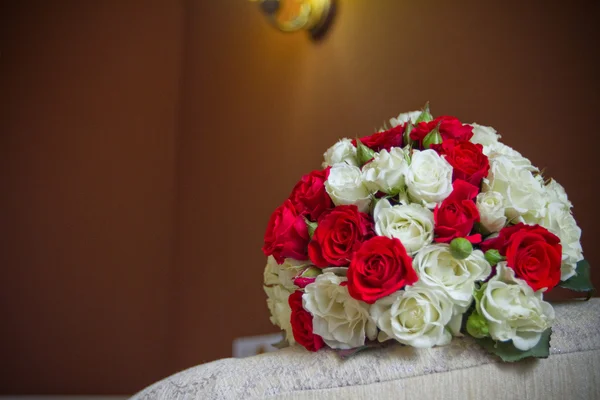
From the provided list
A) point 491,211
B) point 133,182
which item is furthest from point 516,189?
point 133,182

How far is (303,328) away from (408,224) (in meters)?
0.17

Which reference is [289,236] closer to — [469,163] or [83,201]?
[469,163]

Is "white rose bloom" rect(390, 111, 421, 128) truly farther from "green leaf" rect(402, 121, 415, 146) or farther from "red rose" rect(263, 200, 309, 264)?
"red rose" rect(263, 200, 309, 264)

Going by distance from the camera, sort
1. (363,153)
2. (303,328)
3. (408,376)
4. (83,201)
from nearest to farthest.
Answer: (408,376) → (303,328) → (363,153) → (83,201)

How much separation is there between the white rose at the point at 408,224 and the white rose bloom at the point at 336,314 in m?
0.08

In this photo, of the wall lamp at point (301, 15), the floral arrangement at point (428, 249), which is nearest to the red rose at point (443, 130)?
the floral arrangement at point (428, 249)

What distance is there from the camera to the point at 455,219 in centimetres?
60

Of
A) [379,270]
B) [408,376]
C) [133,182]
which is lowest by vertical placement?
[408,376]

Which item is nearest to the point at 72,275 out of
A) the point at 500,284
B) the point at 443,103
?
the point at 443,103

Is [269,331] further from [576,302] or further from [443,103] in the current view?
[576,302]

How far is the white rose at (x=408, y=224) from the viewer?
592mm

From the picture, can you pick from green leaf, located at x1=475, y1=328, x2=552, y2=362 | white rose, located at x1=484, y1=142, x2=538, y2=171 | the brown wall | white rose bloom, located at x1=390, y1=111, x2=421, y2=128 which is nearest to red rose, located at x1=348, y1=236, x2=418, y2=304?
green leaf, located at x1=475, y1=328, x2=552, y2=362

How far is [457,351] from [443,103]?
797mm

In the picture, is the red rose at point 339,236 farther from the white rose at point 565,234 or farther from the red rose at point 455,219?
the white rose at point 565,234
